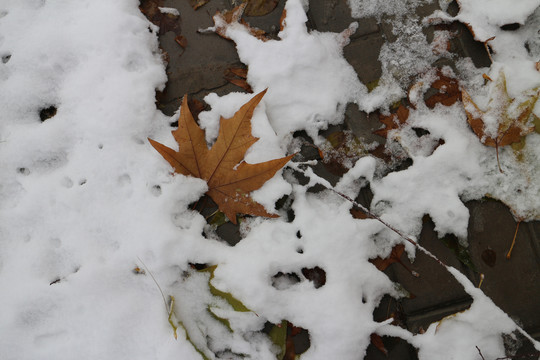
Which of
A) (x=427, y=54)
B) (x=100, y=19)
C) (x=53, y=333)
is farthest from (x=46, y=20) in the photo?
(x=427, y=54)

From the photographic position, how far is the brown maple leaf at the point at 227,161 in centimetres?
131

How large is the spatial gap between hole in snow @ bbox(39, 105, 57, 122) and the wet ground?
451 mm

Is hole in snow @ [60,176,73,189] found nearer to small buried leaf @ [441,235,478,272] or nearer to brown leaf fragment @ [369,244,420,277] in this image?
brown leaf fragment @ [369,244,420,277]

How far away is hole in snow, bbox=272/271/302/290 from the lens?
1392 millimetres

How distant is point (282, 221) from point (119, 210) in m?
0.64

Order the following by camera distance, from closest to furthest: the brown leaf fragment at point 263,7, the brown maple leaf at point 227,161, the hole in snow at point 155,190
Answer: the brown maple leaf at point 227,161 → the hole in snow at point 155,190 → the brown leaf fragment at point 263,7

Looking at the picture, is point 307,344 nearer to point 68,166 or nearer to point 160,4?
point 68,166

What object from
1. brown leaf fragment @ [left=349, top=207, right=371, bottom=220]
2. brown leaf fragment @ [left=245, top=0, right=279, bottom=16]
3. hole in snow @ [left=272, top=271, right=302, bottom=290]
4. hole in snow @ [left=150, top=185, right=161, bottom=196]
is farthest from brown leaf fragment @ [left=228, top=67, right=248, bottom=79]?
hole in snow @ [left=272, top=271, right=302, bottom=290]

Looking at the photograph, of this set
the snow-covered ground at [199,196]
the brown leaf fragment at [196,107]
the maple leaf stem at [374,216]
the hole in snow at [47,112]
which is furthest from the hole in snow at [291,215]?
the hole in snow at [47,112]

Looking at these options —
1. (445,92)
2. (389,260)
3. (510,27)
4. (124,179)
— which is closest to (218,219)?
(124,179)

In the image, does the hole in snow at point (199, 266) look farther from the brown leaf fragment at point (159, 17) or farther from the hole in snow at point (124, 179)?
the brown leaf fragment at point (159, 17)

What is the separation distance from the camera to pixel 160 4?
1.56 metres

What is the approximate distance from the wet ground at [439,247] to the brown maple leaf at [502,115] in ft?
0.53

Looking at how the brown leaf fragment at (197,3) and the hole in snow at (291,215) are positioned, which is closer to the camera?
the hole in snow at (291,215)
